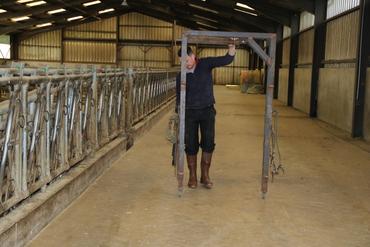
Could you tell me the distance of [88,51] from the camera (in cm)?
4156

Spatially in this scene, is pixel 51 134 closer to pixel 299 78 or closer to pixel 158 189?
pixel 158 189

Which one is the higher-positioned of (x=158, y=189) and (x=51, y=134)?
(x=51, y=134)

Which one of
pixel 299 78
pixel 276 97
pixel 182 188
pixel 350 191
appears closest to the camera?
pixel 182 188

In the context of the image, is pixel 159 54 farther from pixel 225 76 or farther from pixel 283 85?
pixel 283 85

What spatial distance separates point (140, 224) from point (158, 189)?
1499 millimetres

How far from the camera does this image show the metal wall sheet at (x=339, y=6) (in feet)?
43.9

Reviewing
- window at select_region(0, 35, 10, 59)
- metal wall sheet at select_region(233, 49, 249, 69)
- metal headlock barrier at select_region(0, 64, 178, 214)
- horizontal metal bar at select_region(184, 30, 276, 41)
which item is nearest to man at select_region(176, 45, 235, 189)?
horizontal metal bar at select_region(184, 30, 276, 41)

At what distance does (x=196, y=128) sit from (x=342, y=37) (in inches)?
364

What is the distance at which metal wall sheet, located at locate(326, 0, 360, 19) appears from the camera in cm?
1338

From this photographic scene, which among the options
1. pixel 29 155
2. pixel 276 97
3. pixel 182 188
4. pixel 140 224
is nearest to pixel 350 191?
pixel 182 188

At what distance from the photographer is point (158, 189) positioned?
21.2 feet

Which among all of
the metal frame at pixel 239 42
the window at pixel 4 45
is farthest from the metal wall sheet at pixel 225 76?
the metal frame at pixel 239 42

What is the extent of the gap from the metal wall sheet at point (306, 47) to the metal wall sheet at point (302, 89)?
0.40 metres

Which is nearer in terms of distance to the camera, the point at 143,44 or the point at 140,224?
the point at 140,224
